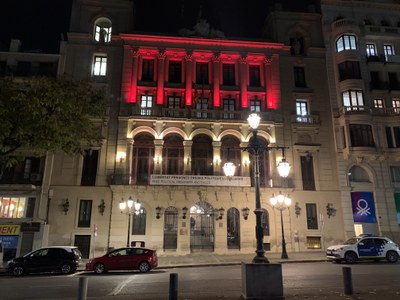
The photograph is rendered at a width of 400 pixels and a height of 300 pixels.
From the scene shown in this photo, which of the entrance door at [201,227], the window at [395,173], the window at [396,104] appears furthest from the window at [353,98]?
the entrance door at [201,227]

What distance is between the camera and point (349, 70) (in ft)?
102

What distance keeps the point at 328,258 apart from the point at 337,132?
13984 mm

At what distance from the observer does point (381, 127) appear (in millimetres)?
30250

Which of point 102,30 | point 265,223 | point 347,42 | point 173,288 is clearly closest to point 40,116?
point 173,288

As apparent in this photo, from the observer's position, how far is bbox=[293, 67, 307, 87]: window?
104 feet

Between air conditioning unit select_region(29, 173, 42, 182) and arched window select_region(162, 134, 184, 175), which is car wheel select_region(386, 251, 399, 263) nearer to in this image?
arched window select_region(162, 134, 184, 175)

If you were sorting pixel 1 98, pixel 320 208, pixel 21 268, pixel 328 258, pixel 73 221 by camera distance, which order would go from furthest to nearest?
pixel 320 208, pixel 73 221, pixel 328 258, pixel 21 268, pixel 1 98

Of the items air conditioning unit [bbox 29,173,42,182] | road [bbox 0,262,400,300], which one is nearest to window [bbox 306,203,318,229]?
road [bbox 0,262,400,300]

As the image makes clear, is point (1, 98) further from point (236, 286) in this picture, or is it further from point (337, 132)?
point (337, 132)

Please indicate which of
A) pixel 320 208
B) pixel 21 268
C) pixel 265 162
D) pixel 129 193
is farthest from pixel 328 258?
pixel 21 268

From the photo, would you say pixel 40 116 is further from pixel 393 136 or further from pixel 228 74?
pixel 393 136

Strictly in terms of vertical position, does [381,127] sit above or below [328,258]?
above

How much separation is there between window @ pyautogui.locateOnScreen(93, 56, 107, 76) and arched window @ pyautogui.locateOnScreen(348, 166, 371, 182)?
25471 millimetres

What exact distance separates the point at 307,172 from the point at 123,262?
63.0ft
